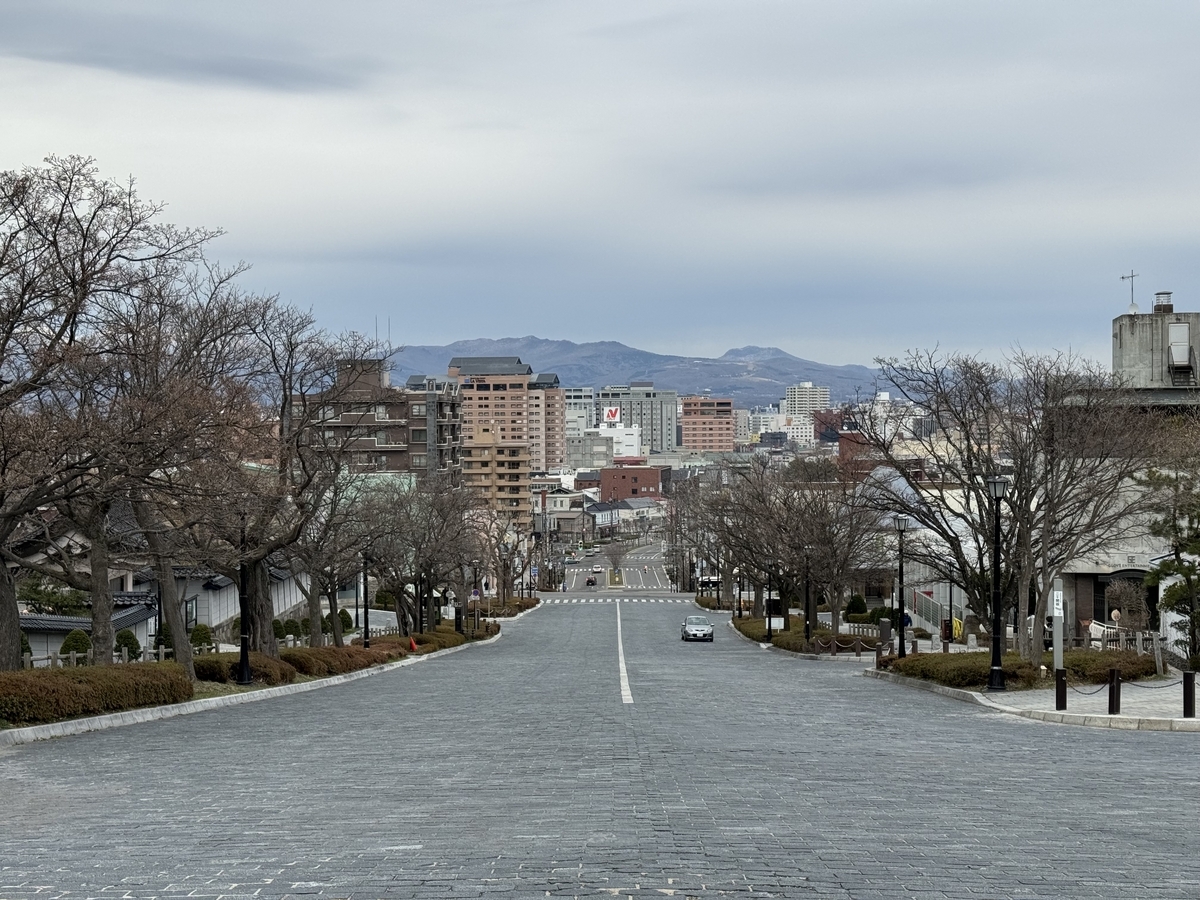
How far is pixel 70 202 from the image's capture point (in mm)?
21172

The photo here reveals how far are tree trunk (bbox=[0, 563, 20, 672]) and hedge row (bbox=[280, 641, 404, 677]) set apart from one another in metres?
9.96

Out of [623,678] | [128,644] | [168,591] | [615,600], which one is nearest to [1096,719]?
[623,678]

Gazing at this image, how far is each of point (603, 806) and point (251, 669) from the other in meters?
21.8

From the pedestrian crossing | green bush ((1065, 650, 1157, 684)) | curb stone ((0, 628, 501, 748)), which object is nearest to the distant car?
curb stone ((0, 628, 501, 748))

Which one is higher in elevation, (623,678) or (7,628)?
(7,628)

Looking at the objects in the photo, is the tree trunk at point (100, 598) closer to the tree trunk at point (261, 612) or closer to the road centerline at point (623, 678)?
the tree trunk at point (261, 612)

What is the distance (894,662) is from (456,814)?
25930 mm

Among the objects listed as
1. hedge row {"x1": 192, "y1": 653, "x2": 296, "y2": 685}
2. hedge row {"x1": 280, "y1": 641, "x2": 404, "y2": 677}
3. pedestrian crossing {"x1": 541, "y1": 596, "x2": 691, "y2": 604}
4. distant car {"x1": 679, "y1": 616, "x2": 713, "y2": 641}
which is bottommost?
pedestrian crossing {"x1": 541, "y1": 596, "x2": 691, "y2": 604}

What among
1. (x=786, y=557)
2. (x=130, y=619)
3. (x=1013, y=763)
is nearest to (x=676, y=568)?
(x=786, y=557)

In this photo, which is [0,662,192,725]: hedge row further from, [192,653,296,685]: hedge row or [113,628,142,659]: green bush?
[113,628,142,659]: green bush

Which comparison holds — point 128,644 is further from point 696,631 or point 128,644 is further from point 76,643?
point 696,631

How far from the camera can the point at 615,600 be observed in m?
112

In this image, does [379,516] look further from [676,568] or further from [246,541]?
[676,568]

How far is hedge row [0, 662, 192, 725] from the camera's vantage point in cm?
1895
